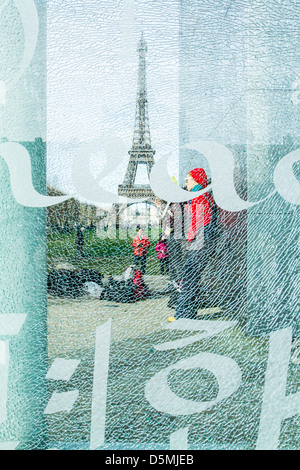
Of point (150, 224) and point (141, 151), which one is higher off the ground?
point (141, 151)

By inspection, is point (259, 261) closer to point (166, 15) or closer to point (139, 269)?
point (139, 269)

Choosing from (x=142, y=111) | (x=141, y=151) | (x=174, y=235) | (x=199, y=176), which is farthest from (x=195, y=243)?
(x=142, y=111)

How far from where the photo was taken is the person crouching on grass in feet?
3.38

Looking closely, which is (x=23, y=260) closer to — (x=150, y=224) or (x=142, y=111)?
(x=150, y=224)

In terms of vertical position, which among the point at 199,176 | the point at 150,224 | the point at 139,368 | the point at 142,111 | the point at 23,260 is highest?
the point at 142,111

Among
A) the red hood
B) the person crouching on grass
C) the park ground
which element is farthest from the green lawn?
the red hood

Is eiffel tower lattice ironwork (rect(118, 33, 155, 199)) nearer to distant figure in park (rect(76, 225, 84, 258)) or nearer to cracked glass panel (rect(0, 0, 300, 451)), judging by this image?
cracked glass panel (rect(0, 0, 300, 451))

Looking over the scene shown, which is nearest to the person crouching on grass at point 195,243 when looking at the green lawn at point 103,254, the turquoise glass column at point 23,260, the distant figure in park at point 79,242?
the green lawn at point 103,254

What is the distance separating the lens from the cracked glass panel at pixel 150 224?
1.03m

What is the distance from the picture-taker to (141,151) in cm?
103

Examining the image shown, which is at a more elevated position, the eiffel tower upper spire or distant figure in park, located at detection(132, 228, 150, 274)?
the eiffel tower upper spire

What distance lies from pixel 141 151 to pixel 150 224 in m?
0.22

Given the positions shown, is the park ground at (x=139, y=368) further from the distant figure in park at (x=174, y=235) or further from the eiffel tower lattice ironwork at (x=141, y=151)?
the eiffel tower lattice ironwork at (x=141, y=151)
